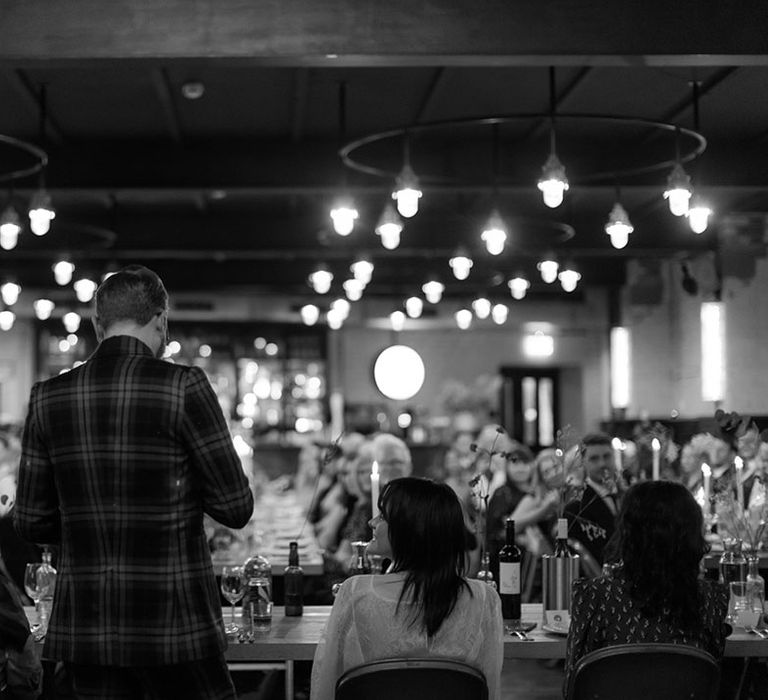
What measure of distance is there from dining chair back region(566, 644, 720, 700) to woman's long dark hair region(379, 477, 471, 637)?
0.38 metres

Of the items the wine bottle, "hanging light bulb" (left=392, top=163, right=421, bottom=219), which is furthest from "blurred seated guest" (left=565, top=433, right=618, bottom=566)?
"hanging light bulb" (left=392, top=163, right=421, bottom=219)

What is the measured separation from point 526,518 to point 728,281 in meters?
6.50

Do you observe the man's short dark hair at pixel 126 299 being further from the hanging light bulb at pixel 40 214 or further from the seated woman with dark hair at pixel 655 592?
the hanging light bulb at pixel 40 214

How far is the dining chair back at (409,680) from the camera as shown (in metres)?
2.68

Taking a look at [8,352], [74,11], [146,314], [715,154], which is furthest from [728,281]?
[8,352]

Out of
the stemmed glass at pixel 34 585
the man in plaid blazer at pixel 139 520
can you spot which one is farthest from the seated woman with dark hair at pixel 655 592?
the stemmed glass at pixel 34 585

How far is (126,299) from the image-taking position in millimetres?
2715

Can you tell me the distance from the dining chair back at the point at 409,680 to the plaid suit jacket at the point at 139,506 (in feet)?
1.07

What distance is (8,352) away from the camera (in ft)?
62.3

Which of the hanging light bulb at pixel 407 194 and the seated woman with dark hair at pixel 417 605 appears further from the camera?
the hanging light bulb at pixel 407 194

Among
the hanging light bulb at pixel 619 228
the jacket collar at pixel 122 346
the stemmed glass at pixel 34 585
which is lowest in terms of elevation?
the stemmed glass at pixel 34 585

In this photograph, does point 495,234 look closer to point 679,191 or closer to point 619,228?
point 619,228

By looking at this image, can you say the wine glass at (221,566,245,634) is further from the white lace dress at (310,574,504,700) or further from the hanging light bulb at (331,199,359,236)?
the hanging light bulb at (331,199,359,236)

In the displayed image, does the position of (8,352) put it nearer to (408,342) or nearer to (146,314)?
(408,342)
